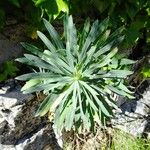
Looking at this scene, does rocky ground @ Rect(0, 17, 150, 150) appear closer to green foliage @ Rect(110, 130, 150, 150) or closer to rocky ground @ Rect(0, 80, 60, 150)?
rocky ground @ Rect(0, 80, 60, 150)

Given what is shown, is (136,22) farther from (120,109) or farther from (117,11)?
(120,109)

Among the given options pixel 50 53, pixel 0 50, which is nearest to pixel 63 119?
pixel 50 53

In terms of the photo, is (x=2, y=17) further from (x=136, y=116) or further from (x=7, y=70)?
(x=136, y=116)

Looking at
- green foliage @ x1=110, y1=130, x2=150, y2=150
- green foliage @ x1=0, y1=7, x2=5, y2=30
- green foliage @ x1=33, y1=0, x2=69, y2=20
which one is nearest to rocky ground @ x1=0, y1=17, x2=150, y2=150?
green foliage @ x1=0, y1=7, x2=5, y2=30

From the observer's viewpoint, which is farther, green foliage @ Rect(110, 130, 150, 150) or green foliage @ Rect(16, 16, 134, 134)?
green foliage @ Rect(110, 130, 150, 150)

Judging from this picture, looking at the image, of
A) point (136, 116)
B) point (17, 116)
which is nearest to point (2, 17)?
point (17, 116)
